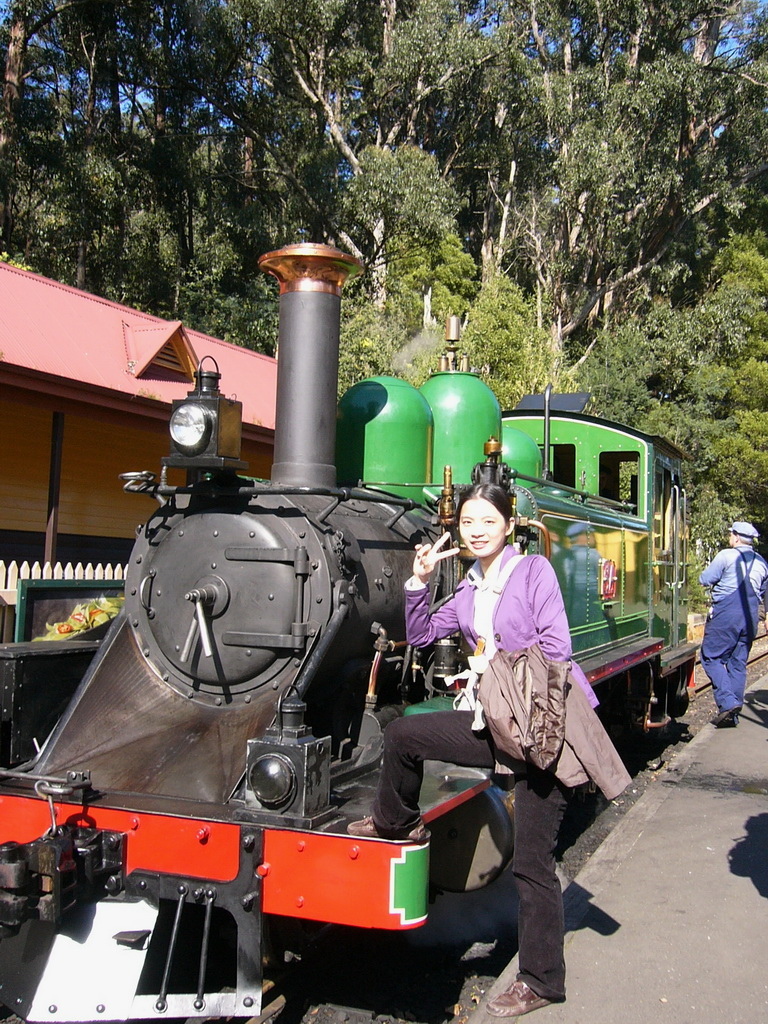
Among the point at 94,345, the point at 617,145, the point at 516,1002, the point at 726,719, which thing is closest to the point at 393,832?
the point at 516,1002

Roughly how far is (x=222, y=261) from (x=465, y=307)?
550 cm

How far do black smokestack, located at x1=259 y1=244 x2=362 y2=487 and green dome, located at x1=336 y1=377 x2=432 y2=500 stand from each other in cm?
44

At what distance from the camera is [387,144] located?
2236 centimetres

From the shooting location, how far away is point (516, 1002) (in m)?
2.96

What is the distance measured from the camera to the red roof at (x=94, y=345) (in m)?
8.27

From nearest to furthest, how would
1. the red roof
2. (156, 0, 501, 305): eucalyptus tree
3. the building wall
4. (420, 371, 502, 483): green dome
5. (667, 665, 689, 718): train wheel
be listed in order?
1. (420, 371, 502, 483): green dome
2. the red roof
3. (667, 665, 689, 718): train wheel
4. the building wall
5. (156, 0, 501, 305): eucalyptus tree

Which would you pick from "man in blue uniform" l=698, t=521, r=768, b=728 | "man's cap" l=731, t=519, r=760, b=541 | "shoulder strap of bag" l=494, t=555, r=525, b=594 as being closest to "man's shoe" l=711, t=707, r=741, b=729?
"man in blue uniform" l=698, t=521, r=768, b=728

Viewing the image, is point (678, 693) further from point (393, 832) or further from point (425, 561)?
point (393, 832)

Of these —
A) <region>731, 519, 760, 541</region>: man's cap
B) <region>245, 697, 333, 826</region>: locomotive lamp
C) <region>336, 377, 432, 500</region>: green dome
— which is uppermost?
<region>336, 377, 432, 500</region>: green dome

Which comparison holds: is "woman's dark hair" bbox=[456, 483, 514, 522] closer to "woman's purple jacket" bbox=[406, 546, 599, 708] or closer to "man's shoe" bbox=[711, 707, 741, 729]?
"woman's purple jacket" bbox=[406, 546, 599, 708]

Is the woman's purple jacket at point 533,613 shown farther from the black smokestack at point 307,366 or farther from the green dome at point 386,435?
the green dome at point 386,435

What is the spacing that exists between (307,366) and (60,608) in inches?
89.3

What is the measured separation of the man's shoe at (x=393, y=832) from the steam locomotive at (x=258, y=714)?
0.13 ft

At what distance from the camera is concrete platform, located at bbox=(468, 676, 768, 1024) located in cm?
316
